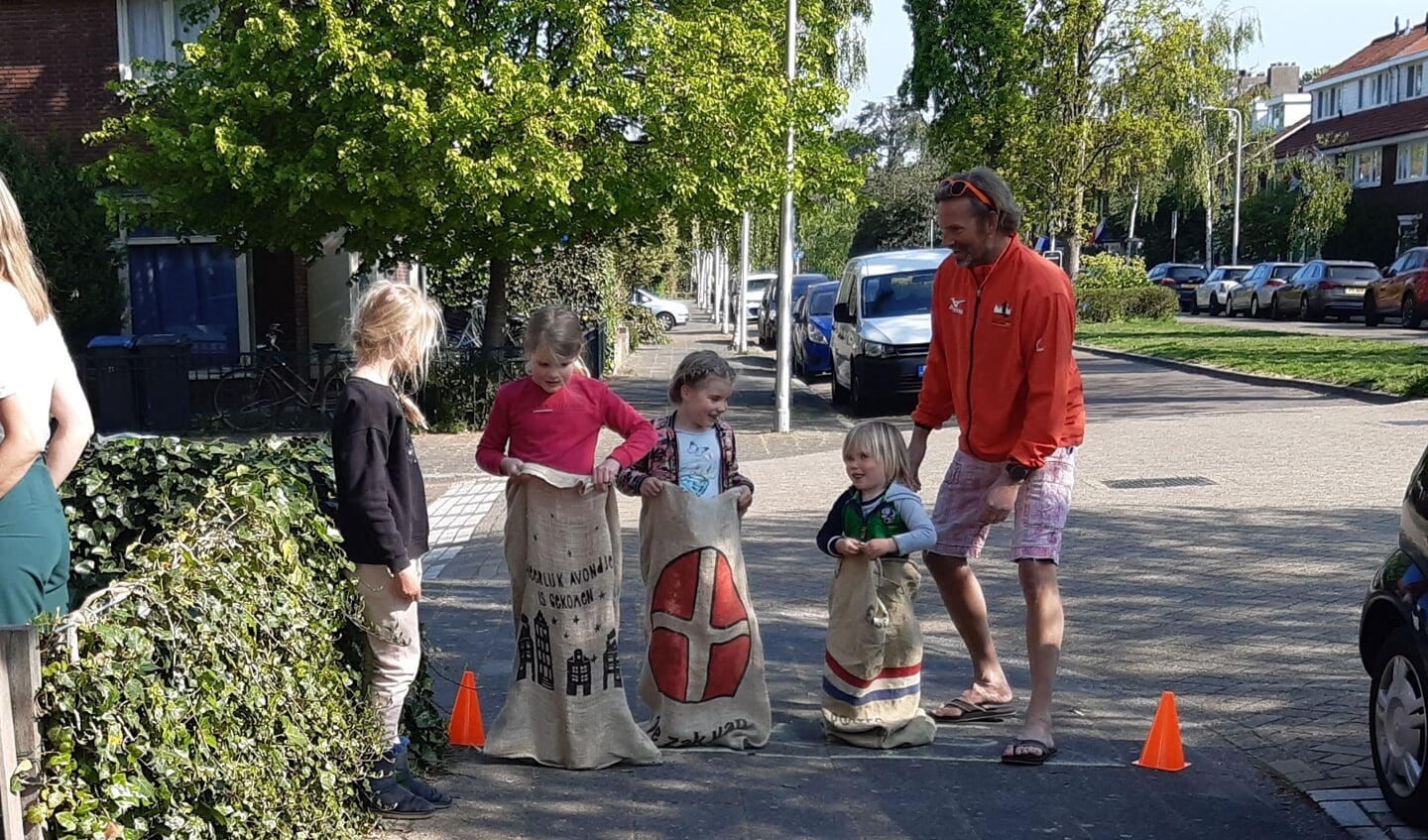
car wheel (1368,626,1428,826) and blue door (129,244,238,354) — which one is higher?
blue door (129,244,238,354)

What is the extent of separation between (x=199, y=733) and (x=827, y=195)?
15.3 m

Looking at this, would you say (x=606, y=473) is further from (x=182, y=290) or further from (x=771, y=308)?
(x=771, y=308)

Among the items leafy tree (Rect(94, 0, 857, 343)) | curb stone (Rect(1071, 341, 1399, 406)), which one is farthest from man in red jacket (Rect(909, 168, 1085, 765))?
leafy tree (Rect(94, 0, 857, 343))

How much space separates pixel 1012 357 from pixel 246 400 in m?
13.5

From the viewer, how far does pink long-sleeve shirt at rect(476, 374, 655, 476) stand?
16.7ft

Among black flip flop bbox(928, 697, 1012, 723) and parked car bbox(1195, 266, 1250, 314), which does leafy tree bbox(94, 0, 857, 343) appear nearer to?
black flip flop bbox(928, 697, 1012, 723)

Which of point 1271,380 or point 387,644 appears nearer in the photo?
point 387,644

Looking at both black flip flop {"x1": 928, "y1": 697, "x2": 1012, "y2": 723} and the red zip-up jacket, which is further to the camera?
black flip flop {"x1": 928, "y1": 697, "x2": 1012, "y2": 723}

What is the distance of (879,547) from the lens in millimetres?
5109

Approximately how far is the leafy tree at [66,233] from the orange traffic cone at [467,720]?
13.9 meters

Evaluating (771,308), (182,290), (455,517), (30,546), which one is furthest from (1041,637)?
(771,308)

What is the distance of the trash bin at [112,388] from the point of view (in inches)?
642

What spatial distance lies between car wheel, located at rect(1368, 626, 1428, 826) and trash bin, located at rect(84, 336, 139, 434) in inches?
572

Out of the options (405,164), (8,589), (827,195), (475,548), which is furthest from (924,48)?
(8,589)
